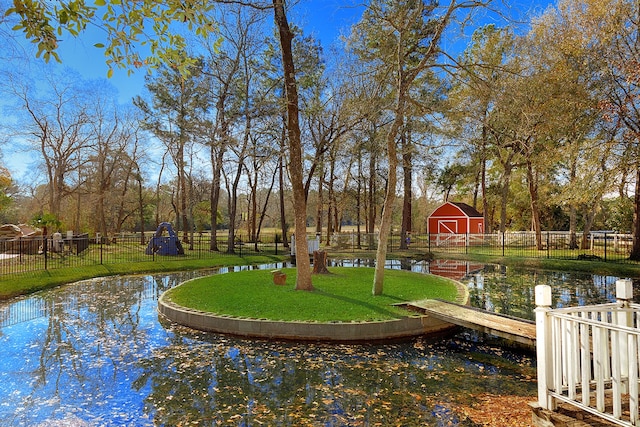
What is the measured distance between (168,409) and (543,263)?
18.9 metres

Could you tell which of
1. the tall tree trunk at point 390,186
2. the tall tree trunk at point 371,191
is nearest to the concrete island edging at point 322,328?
the tall tree trunk at point 390,186

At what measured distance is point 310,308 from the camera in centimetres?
833

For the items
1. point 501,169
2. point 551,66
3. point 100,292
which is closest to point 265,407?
point 100,292

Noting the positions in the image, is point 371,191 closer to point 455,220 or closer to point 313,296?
point 455,220

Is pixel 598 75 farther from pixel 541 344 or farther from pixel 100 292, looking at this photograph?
pixel 100 292

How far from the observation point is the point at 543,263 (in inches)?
745

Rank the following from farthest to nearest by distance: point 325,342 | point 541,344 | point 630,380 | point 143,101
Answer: point 143,101 → point 325,342 → point 541,344 → point 630,380

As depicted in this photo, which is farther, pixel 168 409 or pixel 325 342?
pixel 325 342

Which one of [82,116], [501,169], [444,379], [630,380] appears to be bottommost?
[444,379]

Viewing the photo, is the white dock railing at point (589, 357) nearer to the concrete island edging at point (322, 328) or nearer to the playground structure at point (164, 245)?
the concrete island edging at point (322, 328)

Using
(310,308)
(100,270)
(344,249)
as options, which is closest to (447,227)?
(344,249)

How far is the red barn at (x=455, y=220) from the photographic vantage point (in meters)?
32.2

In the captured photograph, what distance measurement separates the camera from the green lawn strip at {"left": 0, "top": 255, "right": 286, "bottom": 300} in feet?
39.8

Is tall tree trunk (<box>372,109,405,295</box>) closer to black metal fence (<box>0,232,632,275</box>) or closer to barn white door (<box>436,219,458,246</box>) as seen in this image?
black metal fence (<box>0,232,632,275</box>)
